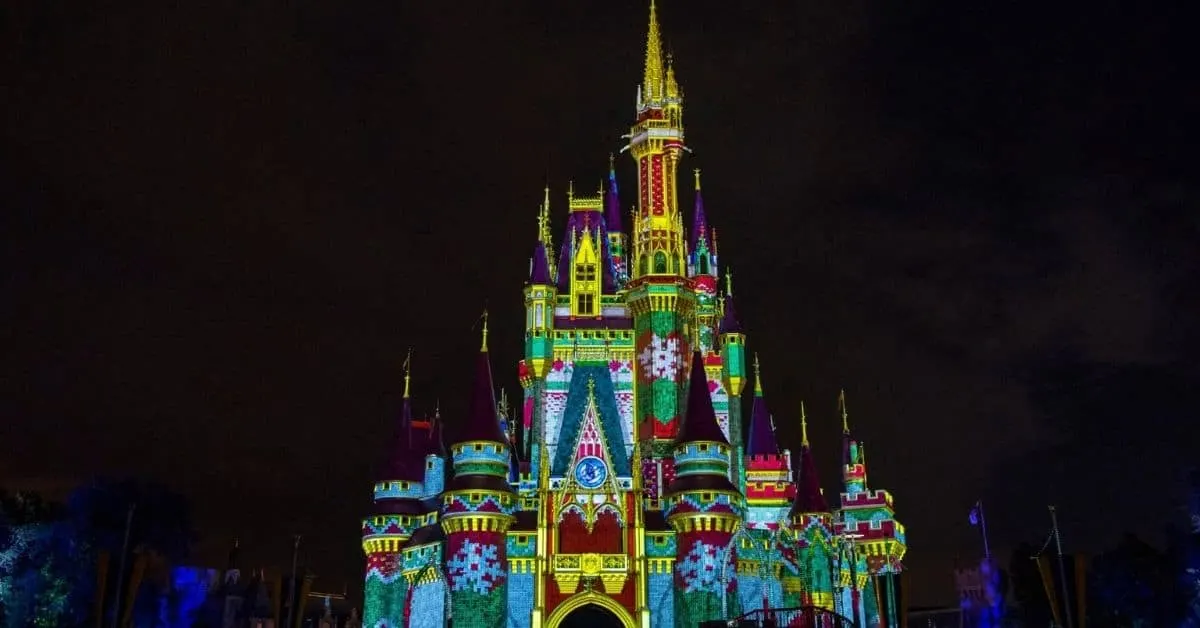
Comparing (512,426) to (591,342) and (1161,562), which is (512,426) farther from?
(1161,562)

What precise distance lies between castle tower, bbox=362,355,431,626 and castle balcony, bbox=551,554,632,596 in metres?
8.85

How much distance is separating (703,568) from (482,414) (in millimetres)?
12966

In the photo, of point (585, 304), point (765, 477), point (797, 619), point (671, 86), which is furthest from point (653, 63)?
point (797, 619)

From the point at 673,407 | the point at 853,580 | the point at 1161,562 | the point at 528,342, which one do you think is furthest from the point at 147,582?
the point at 1161,562

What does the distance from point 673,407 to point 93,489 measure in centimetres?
2808

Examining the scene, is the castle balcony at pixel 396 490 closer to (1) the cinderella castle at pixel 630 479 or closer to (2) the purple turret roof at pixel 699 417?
(1) the cinderella castle at pixel 630 479

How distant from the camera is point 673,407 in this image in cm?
6212

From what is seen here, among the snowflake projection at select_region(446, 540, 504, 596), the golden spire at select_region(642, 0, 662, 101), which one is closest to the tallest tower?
the golden spire at select_region(642, 0, 662, 101)

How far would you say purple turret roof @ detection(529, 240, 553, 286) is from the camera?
215ft

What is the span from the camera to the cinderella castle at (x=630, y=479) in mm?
55156

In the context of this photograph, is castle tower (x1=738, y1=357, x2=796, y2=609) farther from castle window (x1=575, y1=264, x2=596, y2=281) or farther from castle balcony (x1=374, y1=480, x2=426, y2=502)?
castle balcony (x1=374, y1=480, x2=426, y2=502)

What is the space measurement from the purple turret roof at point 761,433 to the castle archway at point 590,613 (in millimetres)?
15112

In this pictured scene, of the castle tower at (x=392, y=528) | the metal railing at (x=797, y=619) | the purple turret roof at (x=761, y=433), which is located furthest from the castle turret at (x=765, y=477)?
the castle tower at (x=392, y=528)

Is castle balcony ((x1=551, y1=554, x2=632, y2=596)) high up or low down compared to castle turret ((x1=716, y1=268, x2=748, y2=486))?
down
